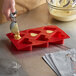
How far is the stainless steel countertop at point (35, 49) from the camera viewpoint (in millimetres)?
669

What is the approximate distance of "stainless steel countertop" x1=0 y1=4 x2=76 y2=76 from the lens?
0.67 metres

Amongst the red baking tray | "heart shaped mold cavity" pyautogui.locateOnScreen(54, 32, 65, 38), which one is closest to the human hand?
the red baking tray

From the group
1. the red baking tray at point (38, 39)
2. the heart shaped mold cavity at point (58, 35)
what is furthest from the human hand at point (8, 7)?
the heart shaped mold cavity at point (58, 35)

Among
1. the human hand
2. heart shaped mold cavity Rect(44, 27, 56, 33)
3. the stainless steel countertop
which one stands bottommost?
the stainless steel countertop

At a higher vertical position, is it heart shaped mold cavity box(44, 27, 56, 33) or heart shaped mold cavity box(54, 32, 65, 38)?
heart shaped mold cavity box(44, 27, 56, 33)

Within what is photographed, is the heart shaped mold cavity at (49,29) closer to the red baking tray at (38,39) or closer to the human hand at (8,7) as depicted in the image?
the red baking tray at (38,39)

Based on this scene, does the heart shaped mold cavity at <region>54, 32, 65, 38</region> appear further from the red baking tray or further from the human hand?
the human hand

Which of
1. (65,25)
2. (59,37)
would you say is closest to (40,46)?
(59,37)

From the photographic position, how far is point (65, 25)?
0.95 meters

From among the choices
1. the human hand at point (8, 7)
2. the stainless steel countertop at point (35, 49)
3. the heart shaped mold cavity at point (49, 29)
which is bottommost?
the stainless steel countertop at point (35, 49)

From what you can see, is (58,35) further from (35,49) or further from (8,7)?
(8,7)

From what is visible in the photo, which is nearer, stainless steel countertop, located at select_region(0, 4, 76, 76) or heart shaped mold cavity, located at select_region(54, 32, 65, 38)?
stainless steel countertop, located at select_region(0, 4, 76, 76)

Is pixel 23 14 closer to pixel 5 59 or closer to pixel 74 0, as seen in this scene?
pixel 74 0

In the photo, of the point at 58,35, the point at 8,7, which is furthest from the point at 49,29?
the point at 8,7
